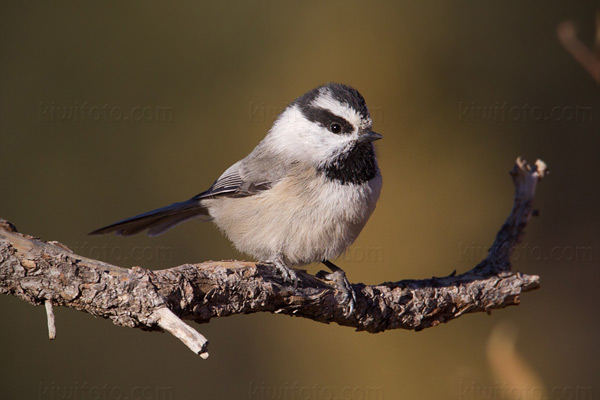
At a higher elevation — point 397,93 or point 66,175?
point 397,93

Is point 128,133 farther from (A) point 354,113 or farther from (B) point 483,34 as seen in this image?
(B) point 483,34

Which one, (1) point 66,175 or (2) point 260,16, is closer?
(1) point 66,175

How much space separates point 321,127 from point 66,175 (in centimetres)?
240

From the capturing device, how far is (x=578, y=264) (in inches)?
172

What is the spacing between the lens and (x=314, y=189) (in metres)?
2.76

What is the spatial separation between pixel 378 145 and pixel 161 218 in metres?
1.83

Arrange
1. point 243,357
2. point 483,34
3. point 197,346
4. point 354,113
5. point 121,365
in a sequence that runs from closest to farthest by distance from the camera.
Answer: point 197,346, point 354,113, point 121,365, point 243,357, point 483,34

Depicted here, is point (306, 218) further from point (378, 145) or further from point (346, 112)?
point (378, 145)

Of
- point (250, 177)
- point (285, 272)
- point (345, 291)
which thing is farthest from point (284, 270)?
point (250, 177)

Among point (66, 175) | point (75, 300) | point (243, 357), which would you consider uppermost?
point (75, 300)

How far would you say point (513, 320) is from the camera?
4.15m

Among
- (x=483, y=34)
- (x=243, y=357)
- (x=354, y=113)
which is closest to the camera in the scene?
(x=354, y=113)

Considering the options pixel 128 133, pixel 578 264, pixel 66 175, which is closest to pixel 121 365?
pixel 66 175

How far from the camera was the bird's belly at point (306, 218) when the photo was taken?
275 cm
